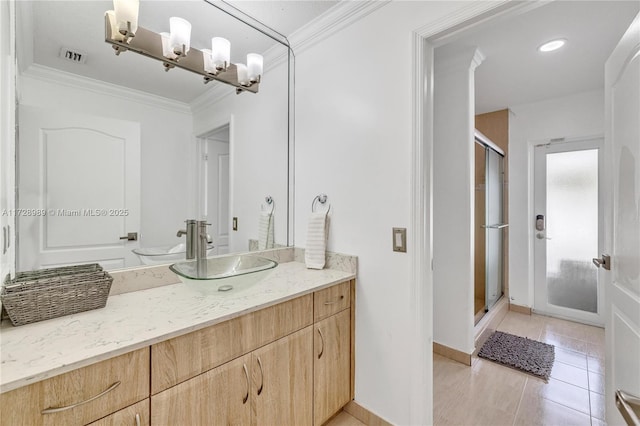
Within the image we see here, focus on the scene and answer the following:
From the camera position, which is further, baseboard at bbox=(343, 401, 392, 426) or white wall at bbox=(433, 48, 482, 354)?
white wall at bbox=(433, 48, 482, 354)

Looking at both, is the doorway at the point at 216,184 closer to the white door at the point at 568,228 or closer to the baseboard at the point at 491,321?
the baseboard at the point at 491,321

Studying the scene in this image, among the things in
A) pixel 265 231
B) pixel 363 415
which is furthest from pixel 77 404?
pixel 363 415

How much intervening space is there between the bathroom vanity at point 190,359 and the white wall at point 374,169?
0.16m

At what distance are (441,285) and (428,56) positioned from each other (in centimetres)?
175

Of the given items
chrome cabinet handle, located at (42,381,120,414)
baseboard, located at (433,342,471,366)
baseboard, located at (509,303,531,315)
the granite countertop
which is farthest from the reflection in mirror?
baseboard, located at (509,303,531,315)

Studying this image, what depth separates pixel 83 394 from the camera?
74 cm

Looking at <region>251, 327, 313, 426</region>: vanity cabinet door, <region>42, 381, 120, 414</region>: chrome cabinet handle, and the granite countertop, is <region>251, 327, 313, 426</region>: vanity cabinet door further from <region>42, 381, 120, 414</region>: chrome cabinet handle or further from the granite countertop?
<region>42, 381, 120, 414</region>: chrome cabinet handle

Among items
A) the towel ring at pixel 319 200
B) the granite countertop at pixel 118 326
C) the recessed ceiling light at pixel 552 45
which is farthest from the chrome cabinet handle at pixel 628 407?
the recessed ceiling light at pixel 552 45

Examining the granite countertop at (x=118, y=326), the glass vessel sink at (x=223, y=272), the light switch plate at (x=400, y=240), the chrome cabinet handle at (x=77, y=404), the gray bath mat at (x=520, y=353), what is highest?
the light switch plate at (x=400, y=240)

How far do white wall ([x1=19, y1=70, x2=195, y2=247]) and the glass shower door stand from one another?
2820 mm

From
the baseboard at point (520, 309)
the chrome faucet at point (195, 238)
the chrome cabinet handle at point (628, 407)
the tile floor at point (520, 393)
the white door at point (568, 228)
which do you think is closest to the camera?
the chrome cabinet handle at point (628, 407)

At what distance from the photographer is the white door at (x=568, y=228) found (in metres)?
2.86

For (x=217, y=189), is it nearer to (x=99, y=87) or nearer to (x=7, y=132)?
(x=99, y=87)

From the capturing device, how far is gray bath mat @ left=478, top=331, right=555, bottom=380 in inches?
81.3
